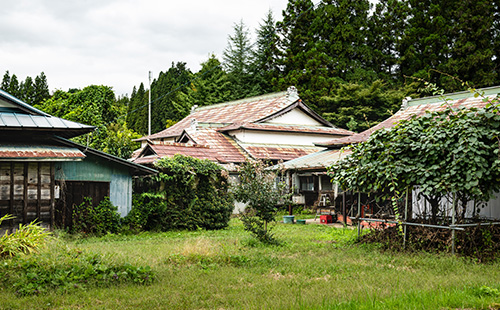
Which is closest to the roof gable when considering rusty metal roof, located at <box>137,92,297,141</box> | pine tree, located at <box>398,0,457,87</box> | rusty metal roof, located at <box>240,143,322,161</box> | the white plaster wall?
rusty metal roof, located at <box>240,143,322,161</box>

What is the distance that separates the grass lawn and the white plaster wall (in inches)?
727

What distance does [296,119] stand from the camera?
32312 millimetres

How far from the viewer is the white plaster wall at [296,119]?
A: 104 feet

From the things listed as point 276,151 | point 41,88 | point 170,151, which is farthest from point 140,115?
point 170,151

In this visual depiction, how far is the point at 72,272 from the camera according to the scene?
889 centimetres

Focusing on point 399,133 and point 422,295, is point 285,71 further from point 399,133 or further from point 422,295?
point 422,295

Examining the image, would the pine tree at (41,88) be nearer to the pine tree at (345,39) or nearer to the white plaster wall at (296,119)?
the white plaster wall at (296,119)

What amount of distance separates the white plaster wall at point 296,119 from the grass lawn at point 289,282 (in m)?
18.5

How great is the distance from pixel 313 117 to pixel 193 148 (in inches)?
441

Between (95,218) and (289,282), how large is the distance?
9702mm

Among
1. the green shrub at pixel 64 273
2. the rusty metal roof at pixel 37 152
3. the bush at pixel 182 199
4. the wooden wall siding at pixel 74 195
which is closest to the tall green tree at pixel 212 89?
the bush at pixel 182 199

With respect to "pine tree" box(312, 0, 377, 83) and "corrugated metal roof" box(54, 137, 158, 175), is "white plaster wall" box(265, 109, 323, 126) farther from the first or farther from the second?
"corrugated metal roof" box(54, 137, 158, 175)

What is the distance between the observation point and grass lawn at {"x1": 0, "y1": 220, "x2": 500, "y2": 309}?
289 inches

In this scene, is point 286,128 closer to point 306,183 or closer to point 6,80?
point 306,183
